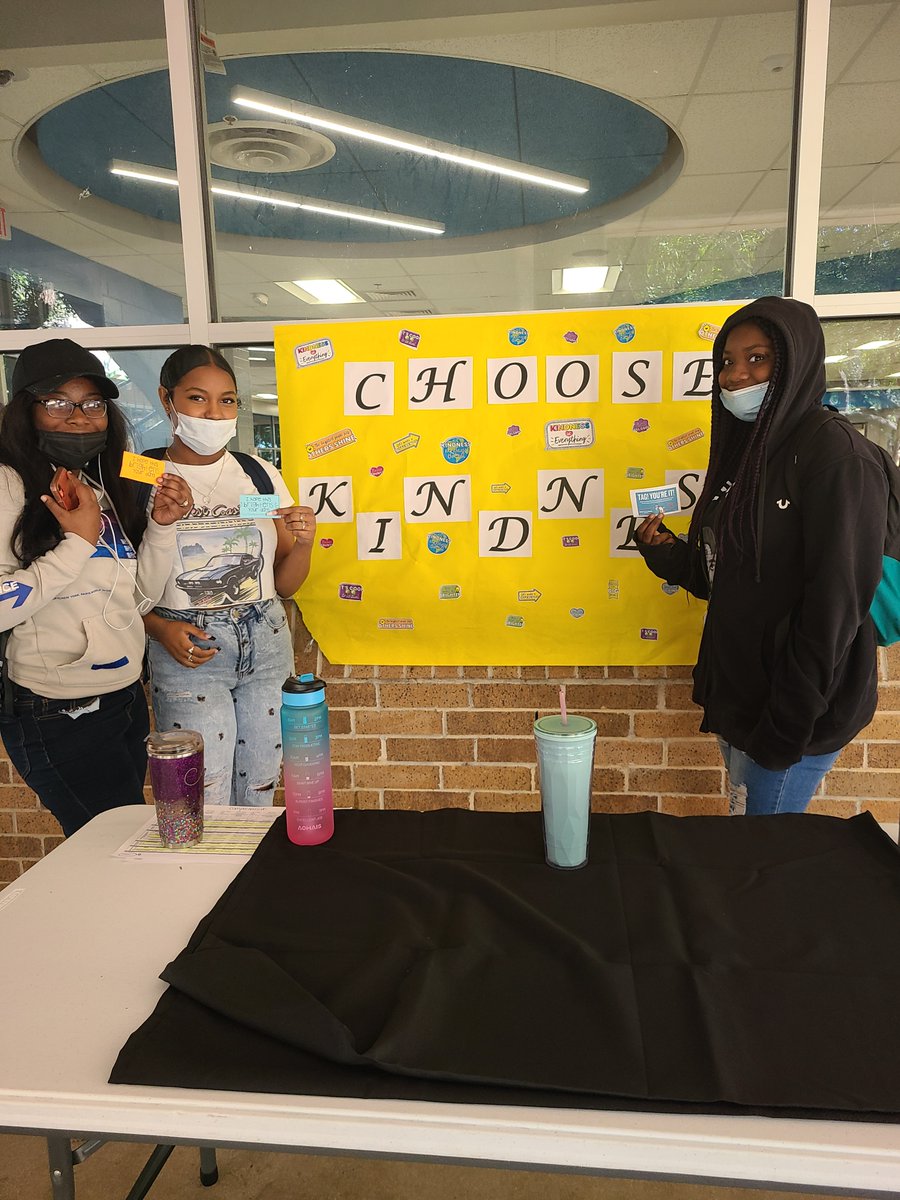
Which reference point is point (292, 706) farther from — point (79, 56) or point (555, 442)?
point (79, 56)

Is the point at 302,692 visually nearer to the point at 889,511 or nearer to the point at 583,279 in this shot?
the point at 889,511

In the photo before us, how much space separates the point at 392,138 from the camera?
243cm

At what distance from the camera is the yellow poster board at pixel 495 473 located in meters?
2.35

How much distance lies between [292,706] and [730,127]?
225 cm

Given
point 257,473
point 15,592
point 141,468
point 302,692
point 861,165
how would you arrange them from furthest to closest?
point 861,165, point 257,473, point 141,468, point 15,592, point 302,692

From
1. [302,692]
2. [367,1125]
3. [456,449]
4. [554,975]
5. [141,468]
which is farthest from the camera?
[456,449]

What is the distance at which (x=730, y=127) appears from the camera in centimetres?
234

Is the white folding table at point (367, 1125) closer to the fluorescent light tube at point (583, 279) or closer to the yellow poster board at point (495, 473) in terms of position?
the yellow poster board at point (495, 473)

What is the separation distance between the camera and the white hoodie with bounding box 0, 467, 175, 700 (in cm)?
159

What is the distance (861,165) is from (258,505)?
6.85 ft

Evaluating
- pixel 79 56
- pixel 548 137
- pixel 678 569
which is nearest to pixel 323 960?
pixel 678 569

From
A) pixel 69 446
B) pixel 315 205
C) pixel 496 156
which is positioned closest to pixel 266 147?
pixel 315 205

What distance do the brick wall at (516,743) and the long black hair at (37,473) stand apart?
32.7 inches

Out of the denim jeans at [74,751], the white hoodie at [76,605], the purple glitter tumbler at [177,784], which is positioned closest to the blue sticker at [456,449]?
the white hoodie at [76,605]
